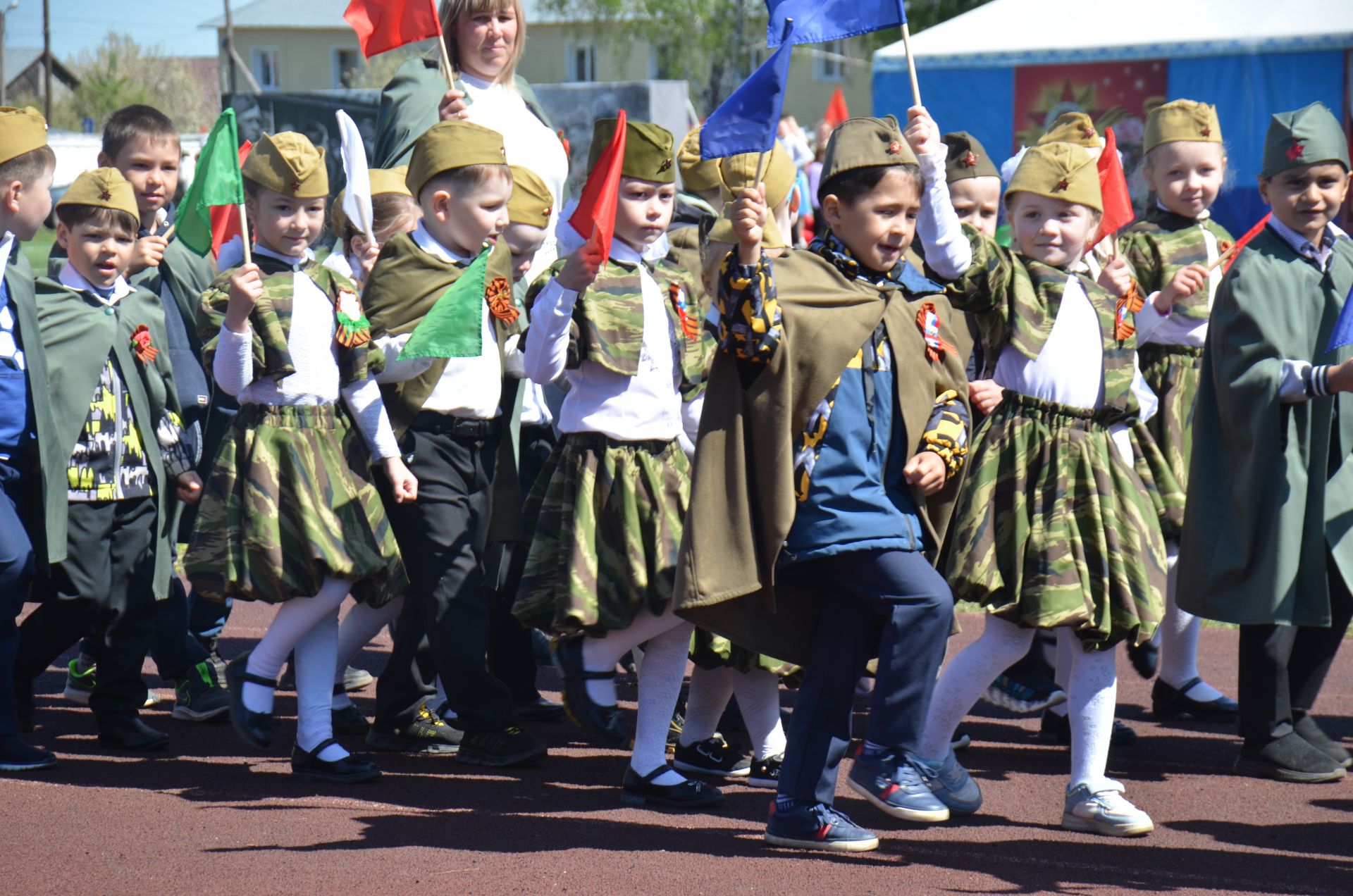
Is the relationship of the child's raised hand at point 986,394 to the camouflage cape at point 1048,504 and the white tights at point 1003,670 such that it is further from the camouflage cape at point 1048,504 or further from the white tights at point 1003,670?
the white tights at point 1003,670

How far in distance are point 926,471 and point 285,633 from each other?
211 centimetres

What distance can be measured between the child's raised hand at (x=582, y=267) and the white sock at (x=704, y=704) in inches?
54.4

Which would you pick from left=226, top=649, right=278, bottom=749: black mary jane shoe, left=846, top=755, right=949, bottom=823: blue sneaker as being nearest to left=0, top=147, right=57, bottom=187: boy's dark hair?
left=226, top=649, right=278, bottom=749: black mary jane shoe

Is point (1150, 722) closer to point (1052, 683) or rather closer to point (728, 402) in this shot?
point (1052, 683)

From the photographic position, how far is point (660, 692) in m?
4.76

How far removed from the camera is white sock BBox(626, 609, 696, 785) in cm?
471

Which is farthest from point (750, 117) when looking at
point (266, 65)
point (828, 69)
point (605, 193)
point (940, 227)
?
point (266, 65)

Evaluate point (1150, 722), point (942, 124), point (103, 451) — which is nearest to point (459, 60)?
point (103, 451)

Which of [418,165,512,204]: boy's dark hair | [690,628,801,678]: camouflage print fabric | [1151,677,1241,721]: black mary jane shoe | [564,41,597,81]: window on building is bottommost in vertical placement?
[1151,677,1241,721]: black mary jane shoe

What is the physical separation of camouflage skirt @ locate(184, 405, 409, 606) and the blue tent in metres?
9.23

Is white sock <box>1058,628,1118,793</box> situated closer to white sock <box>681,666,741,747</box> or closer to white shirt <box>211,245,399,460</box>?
white sock <box>681,666,741,747</box>

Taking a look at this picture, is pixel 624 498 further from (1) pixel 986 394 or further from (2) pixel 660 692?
(1) pixel 986 394

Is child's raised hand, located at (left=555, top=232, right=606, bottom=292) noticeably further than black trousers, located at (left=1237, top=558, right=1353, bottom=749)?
No

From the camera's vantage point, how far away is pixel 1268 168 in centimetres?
521
